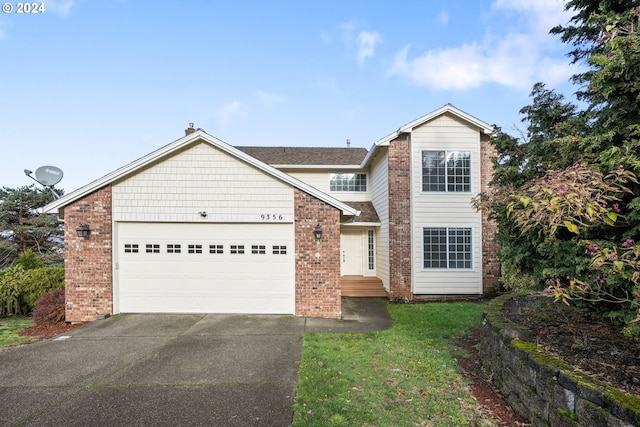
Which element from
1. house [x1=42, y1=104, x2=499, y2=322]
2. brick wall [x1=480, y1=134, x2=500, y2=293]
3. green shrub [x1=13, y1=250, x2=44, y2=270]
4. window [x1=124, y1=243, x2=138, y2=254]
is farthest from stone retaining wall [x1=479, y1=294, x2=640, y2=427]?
green shrub [x1=13, y1=250, x2=44, y2=270]

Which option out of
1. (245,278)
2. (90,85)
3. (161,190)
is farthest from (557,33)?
(90,85)

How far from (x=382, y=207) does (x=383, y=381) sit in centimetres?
832

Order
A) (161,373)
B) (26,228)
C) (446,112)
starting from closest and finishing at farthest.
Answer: (161,373) → (446,112) → (26,228)

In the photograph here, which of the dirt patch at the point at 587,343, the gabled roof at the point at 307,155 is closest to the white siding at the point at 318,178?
the gabled roof at the point at 307,155

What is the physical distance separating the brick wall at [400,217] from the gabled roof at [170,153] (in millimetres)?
3520

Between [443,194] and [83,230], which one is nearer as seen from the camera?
[83,230]

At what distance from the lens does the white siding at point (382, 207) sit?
11.6 metres

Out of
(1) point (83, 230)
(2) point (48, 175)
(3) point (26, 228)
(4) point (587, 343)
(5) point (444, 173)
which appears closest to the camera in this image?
(4) point (587, 343)

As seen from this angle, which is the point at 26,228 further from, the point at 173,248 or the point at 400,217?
the point at 400,217

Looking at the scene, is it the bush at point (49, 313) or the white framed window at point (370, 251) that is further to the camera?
the white framed window at point (370, 251)

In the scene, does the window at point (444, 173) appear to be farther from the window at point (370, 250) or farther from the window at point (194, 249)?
the window at point (194, 249)

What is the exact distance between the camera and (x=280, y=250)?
8.50 m

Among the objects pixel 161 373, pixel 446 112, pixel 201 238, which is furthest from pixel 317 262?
pixel 446 112

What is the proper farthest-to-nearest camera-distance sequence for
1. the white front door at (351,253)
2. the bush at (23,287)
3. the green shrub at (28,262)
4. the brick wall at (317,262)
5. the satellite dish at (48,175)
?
1. the white front door at (351,253)
2. the green shrub at (28,262)
3. the satellite dish at (48,175)
4. the bush at (23,287)
5. the brick wall at (317,262)
